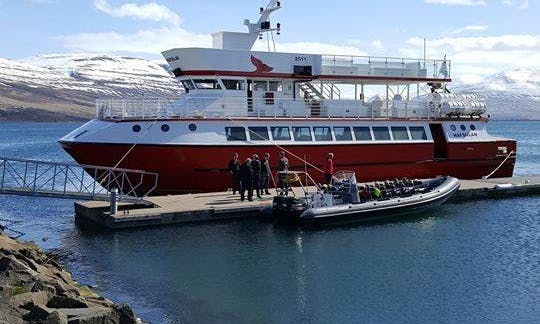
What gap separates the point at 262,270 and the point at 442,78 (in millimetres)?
20531

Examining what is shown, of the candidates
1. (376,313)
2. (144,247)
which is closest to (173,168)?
(144,247)

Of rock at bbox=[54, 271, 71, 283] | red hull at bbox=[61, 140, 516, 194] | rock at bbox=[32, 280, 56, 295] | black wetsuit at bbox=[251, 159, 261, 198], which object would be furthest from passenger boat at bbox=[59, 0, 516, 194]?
rock at bbox=[32, 280, 56, 295]

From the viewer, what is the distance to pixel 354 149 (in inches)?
1265

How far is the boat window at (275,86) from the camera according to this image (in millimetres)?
32156

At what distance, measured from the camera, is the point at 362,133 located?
32594mm

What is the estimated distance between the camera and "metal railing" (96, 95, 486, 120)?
29.2 meters

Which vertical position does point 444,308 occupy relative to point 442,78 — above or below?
below

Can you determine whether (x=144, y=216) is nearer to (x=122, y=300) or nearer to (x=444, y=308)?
(x=122, y=300)

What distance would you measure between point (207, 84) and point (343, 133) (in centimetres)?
684

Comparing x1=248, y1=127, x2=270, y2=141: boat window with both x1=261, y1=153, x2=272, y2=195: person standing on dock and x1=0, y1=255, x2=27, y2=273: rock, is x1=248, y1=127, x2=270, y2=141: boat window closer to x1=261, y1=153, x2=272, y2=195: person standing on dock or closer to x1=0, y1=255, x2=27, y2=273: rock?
x1=261, y1=153, x2=272, y2=195: person standing on dock

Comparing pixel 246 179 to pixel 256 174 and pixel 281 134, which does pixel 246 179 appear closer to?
pixel 256 174

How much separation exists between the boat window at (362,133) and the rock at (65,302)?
21318 mm

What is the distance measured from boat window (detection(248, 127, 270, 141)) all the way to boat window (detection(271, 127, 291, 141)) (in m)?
0.39

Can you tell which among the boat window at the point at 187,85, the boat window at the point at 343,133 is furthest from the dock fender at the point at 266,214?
the boat window at the point at 187,85
